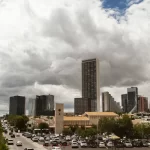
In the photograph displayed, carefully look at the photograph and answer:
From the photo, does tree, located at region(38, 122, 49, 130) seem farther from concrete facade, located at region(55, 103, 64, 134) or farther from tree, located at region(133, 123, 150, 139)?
tree, located at region(133, 123, 150, 139)

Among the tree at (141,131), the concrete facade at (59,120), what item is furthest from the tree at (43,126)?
the tree at (141,131)

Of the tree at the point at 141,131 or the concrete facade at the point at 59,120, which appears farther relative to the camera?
the concrete facade at the point at 59,120

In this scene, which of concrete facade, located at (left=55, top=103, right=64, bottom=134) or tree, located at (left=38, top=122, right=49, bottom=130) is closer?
concrete facade, located at (left=55, top=103, right=64, bottom=134)

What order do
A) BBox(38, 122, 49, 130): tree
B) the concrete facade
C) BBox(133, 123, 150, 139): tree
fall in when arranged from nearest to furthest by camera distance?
BBox(133, 123, 150, 139): tree < the concrete facade < BBox(38, 122, 49, 130): tree

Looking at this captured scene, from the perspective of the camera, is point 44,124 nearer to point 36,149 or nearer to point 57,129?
point 57,129

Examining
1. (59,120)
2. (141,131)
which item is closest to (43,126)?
(59,120)

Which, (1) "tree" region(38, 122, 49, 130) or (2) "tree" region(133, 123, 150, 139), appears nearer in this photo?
(2) "tree" region(133, 123, 150, 139)

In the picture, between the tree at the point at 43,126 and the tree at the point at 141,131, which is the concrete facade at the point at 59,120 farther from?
the tree at the point at 141,131

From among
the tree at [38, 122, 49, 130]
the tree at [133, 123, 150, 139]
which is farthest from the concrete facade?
the tree at [133, 123, 150, 139]

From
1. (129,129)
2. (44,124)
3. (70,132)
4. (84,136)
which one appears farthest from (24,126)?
(129,129)

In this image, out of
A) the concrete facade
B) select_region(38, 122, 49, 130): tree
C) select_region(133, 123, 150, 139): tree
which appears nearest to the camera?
select_region(133, 123, 150, 139): tree

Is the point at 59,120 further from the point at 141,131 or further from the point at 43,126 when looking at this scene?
the point at 141,131

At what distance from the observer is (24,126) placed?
615 feet

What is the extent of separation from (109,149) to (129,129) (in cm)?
3852
